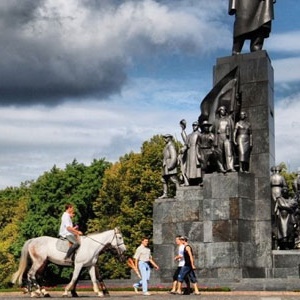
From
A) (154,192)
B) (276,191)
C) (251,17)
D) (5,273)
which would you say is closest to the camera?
(276,191)

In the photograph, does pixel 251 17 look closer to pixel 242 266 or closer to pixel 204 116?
pixel 204 116

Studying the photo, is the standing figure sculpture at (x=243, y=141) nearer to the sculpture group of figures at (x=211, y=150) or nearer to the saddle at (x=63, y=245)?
the sculpture group of figures at (x=211, y=150)

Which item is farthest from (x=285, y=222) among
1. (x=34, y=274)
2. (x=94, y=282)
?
(x=34, y=274)

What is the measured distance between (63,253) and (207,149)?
9.92m

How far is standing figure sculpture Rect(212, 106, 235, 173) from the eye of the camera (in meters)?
27.5

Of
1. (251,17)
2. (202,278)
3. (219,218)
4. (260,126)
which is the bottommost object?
(202,278)

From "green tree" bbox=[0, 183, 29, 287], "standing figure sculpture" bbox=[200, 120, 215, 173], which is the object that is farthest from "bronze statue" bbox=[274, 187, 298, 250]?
"green tree" bbox=[0, 183, 29, 287]

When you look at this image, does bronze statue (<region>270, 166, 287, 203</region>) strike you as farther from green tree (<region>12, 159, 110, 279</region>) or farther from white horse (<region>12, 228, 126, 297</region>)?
green tree (<region>12, 159, 110, 279</region>)

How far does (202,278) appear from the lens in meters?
26.5

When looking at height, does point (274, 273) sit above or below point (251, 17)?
below

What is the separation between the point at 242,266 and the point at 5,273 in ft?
142

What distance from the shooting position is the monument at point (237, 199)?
26.5 m

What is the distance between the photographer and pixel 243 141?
91.2ft

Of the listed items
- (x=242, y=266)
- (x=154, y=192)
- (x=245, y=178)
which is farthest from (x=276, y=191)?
(x=154, y=192)
